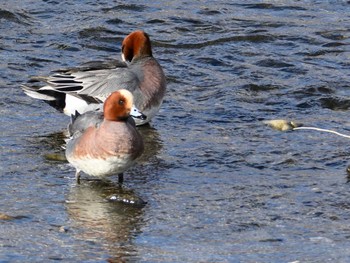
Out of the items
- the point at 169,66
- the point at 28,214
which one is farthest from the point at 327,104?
the point at 28,214

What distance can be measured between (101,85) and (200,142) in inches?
42.6

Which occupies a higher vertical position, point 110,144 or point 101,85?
point 110,144

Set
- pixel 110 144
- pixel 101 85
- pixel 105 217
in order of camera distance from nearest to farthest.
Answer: pixel 105 217 < pixel 110 144 < pixel 101 85

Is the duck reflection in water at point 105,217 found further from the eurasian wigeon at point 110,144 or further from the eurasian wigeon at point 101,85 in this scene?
the eurasian wigeon at point 101,85

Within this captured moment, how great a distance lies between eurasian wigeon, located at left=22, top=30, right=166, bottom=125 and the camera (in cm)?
843

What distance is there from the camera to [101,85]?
8.56 m

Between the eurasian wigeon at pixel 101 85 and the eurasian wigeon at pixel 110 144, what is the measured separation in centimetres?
149

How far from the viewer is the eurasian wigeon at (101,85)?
27.7 feet

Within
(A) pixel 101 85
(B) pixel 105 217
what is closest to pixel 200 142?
(A) pixel 101 85

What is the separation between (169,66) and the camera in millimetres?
10117

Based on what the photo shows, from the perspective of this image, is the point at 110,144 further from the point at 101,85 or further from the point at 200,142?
the point at 101,85

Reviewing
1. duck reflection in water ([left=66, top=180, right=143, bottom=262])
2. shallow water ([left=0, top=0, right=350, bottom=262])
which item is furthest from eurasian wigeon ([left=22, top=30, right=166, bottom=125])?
duck reflection in water ([left=66, top=180, right=143, bottom=262])

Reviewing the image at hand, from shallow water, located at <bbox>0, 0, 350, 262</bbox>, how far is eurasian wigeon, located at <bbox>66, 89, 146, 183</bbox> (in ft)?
0.65

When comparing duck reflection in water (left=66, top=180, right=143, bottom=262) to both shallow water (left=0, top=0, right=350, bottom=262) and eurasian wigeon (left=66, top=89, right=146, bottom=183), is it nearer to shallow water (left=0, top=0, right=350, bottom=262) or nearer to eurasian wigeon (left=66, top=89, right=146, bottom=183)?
shallow water (left=0, top=0, right=350, bottom=262)
